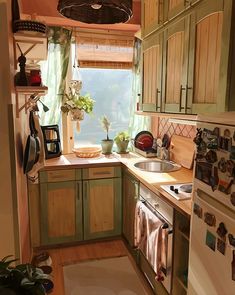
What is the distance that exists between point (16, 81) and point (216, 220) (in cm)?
152

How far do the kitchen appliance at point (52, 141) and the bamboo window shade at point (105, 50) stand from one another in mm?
852

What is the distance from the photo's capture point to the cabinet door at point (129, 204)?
253 cm

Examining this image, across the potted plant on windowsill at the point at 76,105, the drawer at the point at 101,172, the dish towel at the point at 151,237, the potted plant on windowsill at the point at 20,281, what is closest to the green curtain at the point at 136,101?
the potted plant on windowsill at the point at 76,105

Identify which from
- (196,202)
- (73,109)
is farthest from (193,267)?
(73,109)

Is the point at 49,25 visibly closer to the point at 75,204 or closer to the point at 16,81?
the point at 16,81

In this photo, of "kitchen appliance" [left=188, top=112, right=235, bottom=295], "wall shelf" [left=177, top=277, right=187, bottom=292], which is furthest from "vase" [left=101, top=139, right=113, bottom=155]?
"kitchen appliance" [left=188, top=112, right=235, bottom=295]

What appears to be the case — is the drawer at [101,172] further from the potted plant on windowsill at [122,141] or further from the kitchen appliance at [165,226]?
the kitchen appliance at [165,226]

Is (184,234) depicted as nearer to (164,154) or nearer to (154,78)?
(164,154)

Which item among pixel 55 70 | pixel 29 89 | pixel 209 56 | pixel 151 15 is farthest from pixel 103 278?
pixel 151 15

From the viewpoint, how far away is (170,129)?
117 inches

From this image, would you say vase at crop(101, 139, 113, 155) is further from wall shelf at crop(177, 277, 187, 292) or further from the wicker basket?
wall shelf at crop(177, 277, 187, 292)

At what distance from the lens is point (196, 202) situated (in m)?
1.33

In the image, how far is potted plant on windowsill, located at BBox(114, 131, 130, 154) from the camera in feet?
10.6

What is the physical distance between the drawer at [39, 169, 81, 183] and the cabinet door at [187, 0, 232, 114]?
1.43 meters
